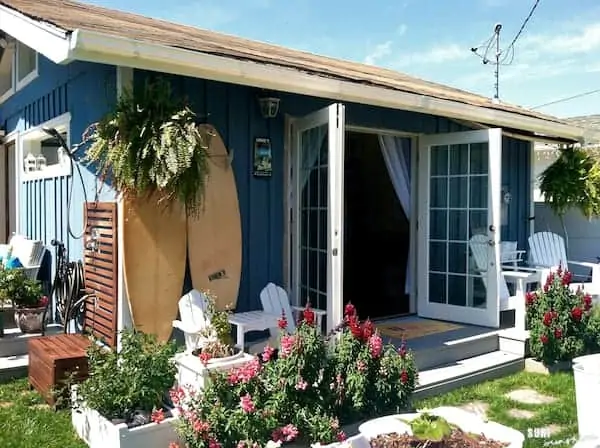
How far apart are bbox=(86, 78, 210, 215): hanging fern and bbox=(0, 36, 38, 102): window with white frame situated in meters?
2.95

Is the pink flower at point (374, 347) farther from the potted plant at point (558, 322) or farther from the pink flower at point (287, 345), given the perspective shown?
the potted plant at point (558, 322)

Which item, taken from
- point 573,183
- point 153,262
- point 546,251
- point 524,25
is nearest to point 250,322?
point 153,262

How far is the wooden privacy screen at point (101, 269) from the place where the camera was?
12.7 feet

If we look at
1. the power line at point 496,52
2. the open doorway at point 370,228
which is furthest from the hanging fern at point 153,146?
the power line at point 496,52

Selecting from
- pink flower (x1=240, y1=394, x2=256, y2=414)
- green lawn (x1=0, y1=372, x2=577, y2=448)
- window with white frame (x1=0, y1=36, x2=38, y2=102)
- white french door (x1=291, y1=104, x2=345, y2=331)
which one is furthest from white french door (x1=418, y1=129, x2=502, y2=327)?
window with white frame (x1=0, y1=36, x2=38, y2=102)

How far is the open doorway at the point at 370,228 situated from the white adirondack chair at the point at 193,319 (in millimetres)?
3609

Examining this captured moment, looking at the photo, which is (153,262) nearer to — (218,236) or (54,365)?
(218,236)

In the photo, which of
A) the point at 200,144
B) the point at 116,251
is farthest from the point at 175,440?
the point at 200,144

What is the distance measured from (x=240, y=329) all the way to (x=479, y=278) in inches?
101

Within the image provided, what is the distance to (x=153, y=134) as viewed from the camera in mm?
3506

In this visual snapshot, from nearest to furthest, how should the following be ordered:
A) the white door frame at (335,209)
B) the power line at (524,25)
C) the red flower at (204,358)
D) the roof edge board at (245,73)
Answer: the roof edge board at (245,73) → the red flower at (204,358) → the white door frame at (335,209) → the power line at (524,25)

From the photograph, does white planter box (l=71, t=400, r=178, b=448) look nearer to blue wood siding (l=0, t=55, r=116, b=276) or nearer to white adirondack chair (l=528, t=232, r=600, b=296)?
blue wood siding (l=0, t=55, r=116, b=276)

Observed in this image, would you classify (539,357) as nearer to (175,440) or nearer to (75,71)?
(175,440)

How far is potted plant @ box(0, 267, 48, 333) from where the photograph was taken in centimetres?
477
